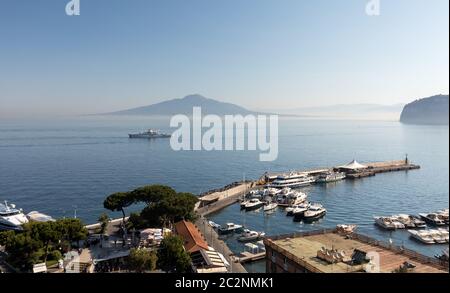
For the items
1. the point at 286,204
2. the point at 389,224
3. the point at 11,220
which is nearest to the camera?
the point at 11,220

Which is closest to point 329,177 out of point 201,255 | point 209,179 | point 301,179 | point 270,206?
point 301,179

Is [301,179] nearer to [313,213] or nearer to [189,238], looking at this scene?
[313,213]

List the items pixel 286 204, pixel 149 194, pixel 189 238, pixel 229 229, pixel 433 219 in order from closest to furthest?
1. pixel 189 238
2. pixel 149 194
3. pixel 229 229
4. pixel 433 219
5. pixel 286 204

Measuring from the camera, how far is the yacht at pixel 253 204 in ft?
61.8

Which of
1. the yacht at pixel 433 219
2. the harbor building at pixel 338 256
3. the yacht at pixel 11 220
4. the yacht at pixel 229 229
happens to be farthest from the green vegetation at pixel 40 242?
the yacht at pixel 433 219

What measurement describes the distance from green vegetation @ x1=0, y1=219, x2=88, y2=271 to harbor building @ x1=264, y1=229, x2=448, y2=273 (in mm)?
5254

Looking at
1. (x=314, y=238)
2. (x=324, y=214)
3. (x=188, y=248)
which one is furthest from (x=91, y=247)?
(x=324, y=214)

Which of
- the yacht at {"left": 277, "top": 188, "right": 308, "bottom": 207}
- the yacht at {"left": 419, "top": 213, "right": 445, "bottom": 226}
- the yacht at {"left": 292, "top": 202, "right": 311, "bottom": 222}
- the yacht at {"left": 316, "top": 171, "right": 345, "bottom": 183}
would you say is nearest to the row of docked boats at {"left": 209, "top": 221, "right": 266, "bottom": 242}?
the yacht at {"left": 292, "top": 202, "right": 311, "bottom": 222}

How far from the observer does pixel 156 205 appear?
1167 centimetres

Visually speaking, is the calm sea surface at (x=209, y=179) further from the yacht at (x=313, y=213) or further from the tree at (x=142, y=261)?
the tree at (x=142, y=261)

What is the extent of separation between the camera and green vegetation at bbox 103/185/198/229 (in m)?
11.6

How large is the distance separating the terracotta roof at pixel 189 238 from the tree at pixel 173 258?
1009 millimetres

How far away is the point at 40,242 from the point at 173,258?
327cm

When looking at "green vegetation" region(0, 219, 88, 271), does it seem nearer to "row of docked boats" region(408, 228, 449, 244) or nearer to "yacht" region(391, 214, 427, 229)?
"row of docked boats" region(408, 228, 449, 244)
